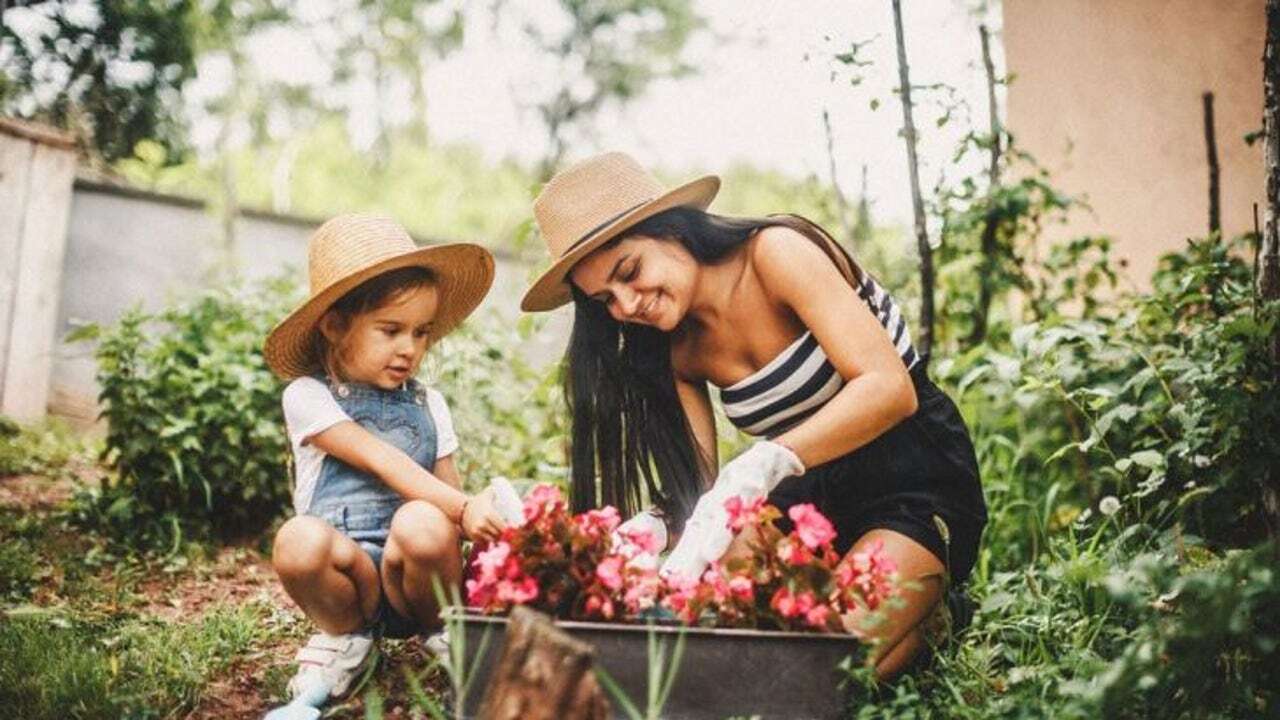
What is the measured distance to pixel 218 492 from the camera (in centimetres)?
357

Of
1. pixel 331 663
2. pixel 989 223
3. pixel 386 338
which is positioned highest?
pixel 989 223

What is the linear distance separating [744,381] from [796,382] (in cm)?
14

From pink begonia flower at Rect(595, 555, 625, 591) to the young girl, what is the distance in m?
0.45

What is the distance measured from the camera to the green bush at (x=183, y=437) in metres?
3.44

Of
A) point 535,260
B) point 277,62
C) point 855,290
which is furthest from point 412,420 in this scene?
point 277,62

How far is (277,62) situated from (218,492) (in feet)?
41.1

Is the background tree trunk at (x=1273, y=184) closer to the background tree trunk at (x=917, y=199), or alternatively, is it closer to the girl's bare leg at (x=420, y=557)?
the background tree trunk at (x=917, y=199)

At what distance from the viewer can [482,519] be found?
2154mm

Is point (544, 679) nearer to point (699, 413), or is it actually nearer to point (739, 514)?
point (739, 514)

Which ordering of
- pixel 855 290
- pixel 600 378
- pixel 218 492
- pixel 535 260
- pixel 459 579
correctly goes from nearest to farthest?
pixel 459 579 < pixel 855 290 < pixel 600 378 < pixel 218 492 < pixel 535 260

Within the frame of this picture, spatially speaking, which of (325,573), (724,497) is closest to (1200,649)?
(724,497)

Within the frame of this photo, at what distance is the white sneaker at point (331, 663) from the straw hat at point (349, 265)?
2.29 feet

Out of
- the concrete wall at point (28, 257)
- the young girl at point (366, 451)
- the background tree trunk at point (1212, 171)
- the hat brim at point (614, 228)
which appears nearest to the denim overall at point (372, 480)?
the young girl at point (366, 451)

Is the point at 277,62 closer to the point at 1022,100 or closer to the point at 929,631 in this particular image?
the point at 1022,100
